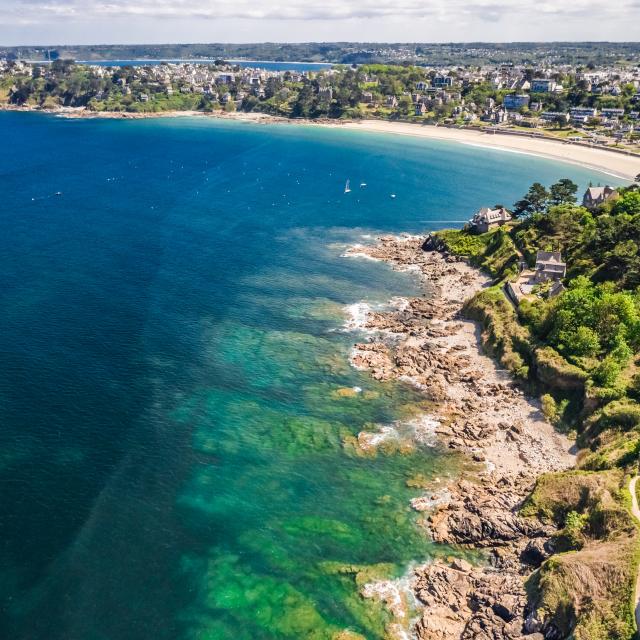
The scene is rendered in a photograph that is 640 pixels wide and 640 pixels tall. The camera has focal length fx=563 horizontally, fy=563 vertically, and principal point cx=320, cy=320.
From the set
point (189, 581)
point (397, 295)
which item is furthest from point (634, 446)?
point (397, 295)

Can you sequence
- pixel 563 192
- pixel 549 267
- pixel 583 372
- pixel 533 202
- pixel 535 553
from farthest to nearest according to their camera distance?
1. pixel 563 192
2. pixel 533 202
3. pixel 549 267
4. pixel 583 372
5. pixel 535 553

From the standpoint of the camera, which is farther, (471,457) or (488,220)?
(488,220)

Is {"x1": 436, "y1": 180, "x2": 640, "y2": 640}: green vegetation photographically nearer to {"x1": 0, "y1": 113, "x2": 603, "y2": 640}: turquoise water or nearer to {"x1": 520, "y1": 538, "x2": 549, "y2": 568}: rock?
{"x1": 520, "y1": 538, "x2": 549, "y2": 568}: rock

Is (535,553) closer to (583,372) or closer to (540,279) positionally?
(583,372)

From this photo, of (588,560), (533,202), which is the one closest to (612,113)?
(533,202)

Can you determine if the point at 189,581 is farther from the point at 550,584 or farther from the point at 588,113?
the point at 588,113

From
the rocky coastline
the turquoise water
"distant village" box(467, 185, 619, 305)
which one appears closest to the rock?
the rocky coastline
